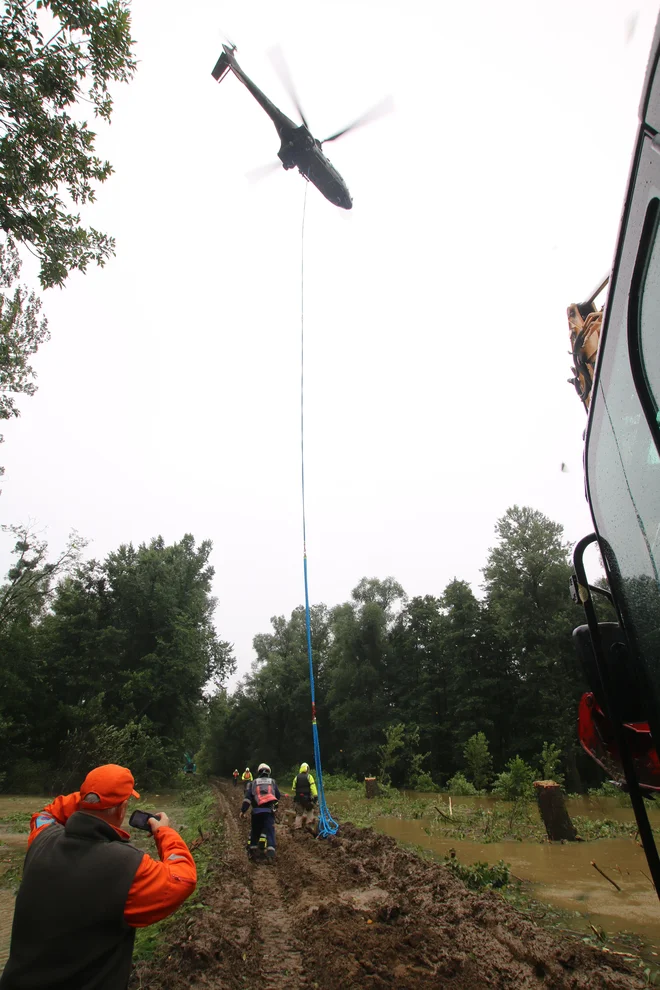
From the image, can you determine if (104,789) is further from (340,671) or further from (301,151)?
(340,671)

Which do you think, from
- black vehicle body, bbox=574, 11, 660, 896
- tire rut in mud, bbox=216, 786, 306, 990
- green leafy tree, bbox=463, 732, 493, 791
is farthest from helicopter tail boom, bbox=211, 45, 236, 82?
green leafy tree, bbox=463, 732, 493, 791

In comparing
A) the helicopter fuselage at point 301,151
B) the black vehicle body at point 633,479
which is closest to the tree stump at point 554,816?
the black vehicle body at point 633,479

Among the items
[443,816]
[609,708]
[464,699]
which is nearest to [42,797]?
[443,816]

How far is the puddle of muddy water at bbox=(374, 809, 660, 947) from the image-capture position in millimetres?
5305

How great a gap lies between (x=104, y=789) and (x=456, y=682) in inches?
1286

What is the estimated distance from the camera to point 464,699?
30.5 meters

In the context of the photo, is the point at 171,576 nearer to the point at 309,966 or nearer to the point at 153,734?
the point at 153,734

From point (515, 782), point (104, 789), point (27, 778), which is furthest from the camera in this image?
point (27, 778)

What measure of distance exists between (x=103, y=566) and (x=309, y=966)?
3174 cm

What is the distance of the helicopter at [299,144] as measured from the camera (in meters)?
9.56

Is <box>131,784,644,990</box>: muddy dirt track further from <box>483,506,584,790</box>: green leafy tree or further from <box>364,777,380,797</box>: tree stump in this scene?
<box>483,506,584,790</box>: green leafy tree

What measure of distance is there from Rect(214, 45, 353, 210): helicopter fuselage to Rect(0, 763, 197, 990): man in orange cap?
431 inches

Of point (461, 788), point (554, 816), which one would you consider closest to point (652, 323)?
point (554, 816)

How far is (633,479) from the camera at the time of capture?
178 centimetres
